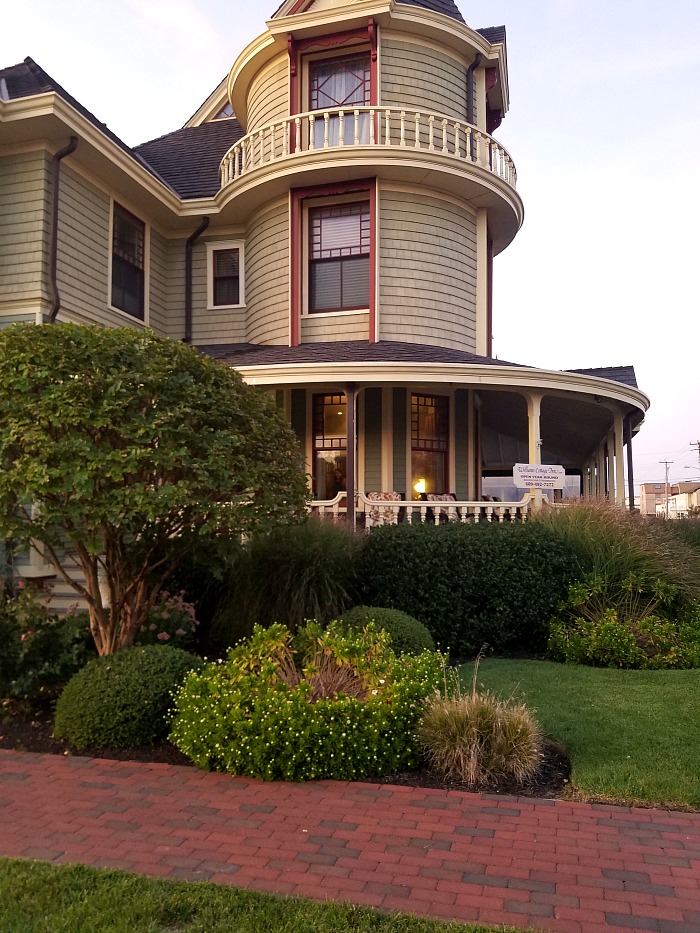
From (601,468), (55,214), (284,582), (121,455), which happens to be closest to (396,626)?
(284,582)

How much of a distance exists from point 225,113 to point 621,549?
15.0 metres

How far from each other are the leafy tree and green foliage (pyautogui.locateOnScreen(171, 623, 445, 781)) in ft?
4.30

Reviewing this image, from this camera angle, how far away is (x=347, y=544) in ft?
28.6

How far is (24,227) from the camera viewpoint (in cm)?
1237

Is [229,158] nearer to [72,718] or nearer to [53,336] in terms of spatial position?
[53,336]

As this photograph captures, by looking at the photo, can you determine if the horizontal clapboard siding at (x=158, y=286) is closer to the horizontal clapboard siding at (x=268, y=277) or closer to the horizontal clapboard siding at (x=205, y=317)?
the horizontal clapboard siding at (x=205, y=317)

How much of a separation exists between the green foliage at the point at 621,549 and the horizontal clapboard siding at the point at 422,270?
537cm

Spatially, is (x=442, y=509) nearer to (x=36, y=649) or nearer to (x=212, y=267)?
(x=212, y=267)

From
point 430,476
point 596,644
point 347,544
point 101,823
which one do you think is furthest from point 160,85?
point 101,823

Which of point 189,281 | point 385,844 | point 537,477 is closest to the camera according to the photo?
point 385,844

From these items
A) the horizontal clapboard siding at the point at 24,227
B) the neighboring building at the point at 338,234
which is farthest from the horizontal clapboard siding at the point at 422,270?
the horizontal clapboard siding at the point at 24,227

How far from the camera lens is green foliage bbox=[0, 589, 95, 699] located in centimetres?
678

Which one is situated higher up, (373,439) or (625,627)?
(373,439)

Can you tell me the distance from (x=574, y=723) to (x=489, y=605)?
322 cm
